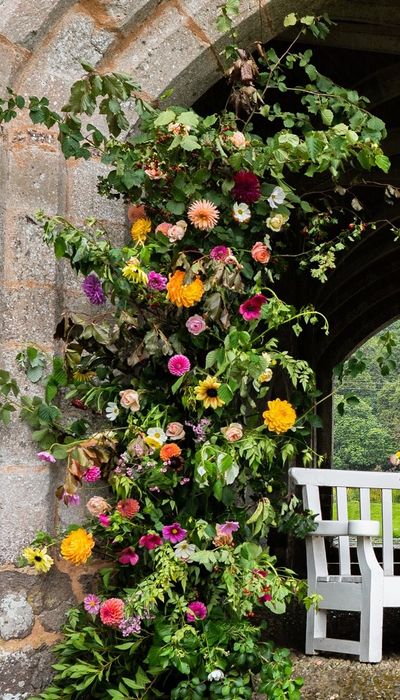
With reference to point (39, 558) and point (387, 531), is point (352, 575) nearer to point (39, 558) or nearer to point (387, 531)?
point (387, 531)

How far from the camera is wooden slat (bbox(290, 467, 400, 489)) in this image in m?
3.26

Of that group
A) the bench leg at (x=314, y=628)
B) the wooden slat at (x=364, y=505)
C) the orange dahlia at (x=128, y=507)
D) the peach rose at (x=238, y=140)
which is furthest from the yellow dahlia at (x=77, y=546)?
the wooden slat at (x=364, y=505)

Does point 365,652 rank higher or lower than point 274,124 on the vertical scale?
lower

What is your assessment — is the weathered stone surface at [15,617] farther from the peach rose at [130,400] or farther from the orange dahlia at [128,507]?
the peach rose at [130,400]

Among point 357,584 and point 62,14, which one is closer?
point 62,14

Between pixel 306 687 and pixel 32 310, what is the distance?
1.50 m

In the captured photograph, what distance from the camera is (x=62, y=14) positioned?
2.59 metres

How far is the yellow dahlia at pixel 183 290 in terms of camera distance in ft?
7.24

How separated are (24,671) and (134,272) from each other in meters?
1.14

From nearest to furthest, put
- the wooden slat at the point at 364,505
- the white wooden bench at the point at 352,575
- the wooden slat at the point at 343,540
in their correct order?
the white wooden bench at the point at 352,575 → the wooden slat at the point at 343,540 → the wooden slat at the point at 364,505

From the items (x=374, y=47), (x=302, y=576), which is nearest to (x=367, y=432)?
(x=302, y=576)

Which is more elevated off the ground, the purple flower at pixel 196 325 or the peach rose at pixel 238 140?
the peach rose at pixel 238 140

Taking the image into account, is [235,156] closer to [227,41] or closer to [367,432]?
[227,41]

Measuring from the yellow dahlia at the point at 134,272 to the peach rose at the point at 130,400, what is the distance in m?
0.30
